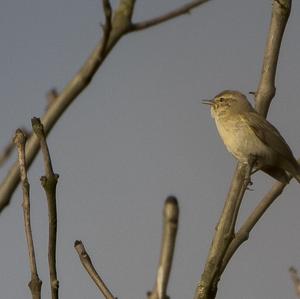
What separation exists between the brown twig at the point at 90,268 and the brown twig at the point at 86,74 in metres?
0.61

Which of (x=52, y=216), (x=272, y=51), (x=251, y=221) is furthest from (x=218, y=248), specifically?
(x=272, y=51)

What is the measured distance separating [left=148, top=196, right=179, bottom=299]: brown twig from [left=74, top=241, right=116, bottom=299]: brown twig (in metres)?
1.27

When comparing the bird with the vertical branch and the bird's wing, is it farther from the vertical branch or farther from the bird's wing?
the vertical branch

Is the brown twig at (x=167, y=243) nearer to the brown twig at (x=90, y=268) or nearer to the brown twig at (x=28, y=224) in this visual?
the brown twig at (x=28, y=224)

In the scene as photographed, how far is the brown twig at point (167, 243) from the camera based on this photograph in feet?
5.47

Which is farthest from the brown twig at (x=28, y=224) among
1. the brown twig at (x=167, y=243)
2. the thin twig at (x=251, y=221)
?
the thin twig at (x=251, y=221)

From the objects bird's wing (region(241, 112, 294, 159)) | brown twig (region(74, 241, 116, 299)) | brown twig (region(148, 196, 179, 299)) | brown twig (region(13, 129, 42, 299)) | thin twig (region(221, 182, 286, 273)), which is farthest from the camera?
bird's wing (region(241, 112, 294, 159))

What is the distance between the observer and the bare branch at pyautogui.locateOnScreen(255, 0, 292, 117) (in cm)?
480

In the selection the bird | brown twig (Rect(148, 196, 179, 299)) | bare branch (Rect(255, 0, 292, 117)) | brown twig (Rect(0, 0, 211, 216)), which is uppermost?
the bird

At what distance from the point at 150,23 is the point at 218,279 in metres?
1.65

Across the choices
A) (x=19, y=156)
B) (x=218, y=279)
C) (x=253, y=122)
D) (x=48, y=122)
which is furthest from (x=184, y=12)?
(x=253, y=122)

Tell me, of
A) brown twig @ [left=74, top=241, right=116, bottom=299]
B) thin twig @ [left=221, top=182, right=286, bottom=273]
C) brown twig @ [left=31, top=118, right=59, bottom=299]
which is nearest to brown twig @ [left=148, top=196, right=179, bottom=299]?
brown twig @ [left=31, top=118, right=59, bottom=299]

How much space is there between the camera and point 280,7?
4.94 meters

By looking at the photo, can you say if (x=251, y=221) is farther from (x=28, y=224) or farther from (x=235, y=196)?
(x=28, y=224)
